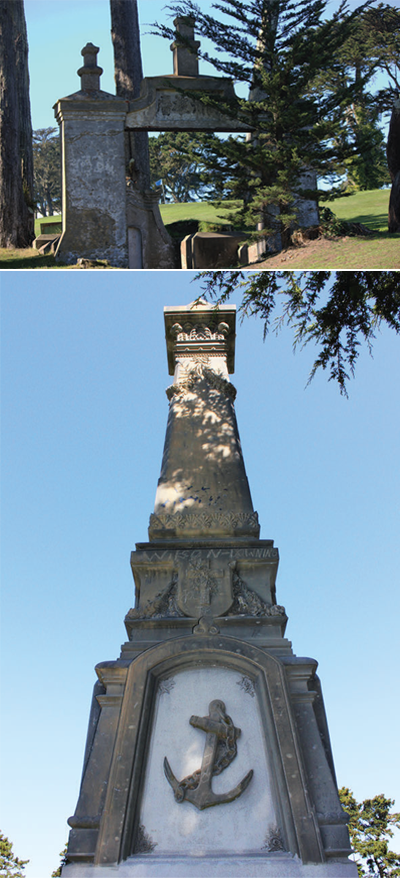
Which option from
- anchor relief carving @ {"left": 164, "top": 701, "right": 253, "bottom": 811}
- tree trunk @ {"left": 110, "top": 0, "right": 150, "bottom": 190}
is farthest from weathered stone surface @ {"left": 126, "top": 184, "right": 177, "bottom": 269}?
anchor relief carving @ {"left": 164, "top": 701, "right": 253, "bottom": 811}

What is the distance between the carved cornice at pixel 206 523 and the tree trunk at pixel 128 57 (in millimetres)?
13245

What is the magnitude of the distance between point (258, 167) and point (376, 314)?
22.8 feet

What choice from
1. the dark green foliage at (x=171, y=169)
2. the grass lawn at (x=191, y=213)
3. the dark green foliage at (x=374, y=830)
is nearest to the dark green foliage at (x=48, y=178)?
the dark green foliage at (x=171, y=169)

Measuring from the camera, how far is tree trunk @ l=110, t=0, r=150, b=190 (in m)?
17.9

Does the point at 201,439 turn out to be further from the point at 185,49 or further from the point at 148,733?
the point at 185,49

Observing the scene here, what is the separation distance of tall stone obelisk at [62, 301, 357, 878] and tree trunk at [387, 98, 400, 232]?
9621 mm

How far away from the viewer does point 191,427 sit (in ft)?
22.5

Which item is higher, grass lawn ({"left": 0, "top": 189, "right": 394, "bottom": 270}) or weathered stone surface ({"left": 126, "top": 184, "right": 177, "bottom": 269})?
weathered stone surface ({"left": 126, "top": 184, "right": 177, "bottom": 269})

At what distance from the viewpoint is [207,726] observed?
16.1 ft

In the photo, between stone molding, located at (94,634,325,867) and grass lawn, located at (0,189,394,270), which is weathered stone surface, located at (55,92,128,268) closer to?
grass lawn, located at (0,189,394,270)

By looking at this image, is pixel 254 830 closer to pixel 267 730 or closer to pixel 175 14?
pixel 267 730

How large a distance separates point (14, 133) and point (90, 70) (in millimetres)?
2016

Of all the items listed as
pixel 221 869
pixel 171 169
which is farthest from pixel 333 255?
pixel 171 169

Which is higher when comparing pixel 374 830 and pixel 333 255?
pixel 333 255
